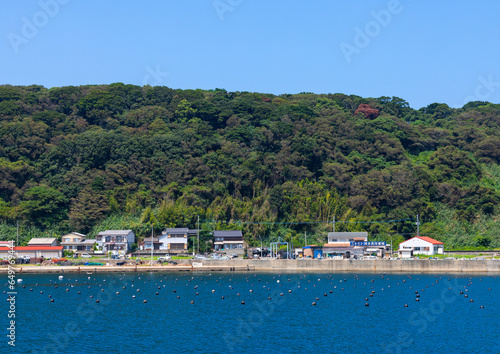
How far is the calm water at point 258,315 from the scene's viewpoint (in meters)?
39.9

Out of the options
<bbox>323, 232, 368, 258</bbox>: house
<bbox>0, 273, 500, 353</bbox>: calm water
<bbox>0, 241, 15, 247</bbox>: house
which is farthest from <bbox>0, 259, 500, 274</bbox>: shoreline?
<bbox>0, 241, 15, 247</bbox>: house

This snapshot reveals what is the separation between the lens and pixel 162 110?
13575cm

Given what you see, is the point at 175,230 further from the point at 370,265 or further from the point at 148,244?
the point at 370,265

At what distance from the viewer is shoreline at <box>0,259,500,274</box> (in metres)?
79.6

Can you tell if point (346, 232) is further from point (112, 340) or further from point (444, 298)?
point (112, 340)

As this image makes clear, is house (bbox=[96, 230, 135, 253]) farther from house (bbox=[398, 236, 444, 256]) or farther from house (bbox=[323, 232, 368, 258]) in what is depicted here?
house (bbox=[398, 236, 444, 256])

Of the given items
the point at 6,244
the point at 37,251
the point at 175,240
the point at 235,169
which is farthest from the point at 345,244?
the point at 6,244

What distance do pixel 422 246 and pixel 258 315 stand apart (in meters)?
45.4

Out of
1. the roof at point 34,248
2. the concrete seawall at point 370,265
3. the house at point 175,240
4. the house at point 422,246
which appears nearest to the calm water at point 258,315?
the concrete seawall at point 370,265

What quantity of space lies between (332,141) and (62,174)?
54.5m

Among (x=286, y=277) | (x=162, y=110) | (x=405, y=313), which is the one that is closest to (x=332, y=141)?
(x=162, y=110)

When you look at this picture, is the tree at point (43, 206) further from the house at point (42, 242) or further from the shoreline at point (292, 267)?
the shoreline at point (292, 267)

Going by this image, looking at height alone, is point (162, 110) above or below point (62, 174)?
above

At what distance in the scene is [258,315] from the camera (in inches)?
1984
